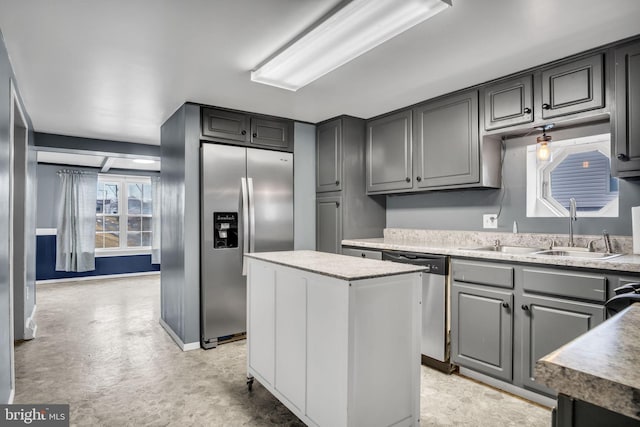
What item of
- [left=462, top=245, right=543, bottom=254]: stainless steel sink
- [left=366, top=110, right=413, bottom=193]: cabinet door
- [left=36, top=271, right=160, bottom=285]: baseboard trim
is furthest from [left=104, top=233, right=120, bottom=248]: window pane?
[left=462, top=245, right=543, bottom=254]: stainless steel sink

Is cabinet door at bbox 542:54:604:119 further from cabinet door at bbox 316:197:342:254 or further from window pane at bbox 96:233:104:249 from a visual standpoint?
window pane at bbox 96:233:104:249

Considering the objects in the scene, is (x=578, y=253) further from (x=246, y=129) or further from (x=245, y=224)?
(x=246, y=129)

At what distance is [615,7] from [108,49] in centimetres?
291

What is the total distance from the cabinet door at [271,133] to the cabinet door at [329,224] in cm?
76

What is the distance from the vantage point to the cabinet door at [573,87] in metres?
2.27

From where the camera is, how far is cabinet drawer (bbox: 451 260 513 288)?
2.44 meters

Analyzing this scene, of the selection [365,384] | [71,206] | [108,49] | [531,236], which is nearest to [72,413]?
[365,384]

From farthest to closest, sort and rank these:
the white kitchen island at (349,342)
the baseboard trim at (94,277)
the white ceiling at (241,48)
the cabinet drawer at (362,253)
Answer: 1. the baseboard trim at (94,277)
2. the cabinet drawer at (362,253)
3. the white ceiling at (241,48)
4. the white kitchen island at (349,342)

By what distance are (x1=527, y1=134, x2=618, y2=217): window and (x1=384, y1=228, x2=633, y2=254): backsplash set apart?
18 cm

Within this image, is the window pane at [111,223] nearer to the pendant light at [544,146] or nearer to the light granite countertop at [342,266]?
the light granite countertop at [342,266]

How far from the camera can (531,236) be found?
9.43ft

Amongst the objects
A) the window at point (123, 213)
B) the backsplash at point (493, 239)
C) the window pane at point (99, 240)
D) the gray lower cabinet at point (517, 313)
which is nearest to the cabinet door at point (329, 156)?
the backsplash at point (493, 239)

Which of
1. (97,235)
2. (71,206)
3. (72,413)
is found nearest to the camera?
(72,413)

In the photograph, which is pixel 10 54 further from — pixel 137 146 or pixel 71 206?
pixel 71 206
